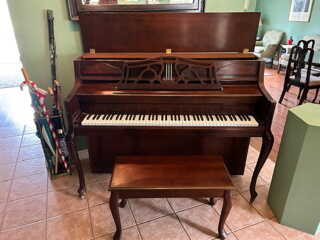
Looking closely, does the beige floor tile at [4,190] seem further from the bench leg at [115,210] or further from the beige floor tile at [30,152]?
the bench leg at [115,210]

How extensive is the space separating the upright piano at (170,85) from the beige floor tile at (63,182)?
0.74ft

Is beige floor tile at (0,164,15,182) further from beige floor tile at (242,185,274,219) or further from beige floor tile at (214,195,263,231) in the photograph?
beige floor tile at (242,185,274,219)

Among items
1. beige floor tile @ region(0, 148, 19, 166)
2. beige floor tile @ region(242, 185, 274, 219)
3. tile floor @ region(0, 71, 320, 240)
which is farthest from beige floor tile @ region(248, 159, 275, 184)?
beige floor tile @ region(0, 148, 19, 166)

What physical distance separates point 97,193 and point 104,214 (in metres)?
0.26

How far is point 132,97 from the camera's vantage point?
5.03 ft

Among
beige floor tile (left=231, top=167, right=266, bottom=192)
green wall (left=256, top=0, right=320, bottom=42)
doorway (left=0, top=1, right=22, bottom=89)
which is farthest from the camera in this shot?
doorway (left=0, top=1, right=22, bottom=89)

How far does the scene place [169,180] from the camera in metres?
1.31

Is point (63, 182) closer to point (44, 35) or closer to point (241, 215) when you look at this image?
point (44, 35)

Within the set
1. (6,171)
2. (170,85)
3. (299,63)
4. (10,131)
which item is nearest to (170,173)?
(170,85)

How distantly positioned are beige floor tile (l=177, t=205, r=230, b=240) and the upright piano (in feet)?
1.26

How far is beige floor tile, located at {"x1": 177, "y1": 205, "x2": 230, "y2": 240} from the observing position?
1538 mm

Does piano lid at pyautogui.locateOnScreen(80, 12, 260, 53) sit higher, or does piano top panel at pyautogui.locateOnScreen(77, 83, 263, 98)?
piano lid at pyautogui.locateOnScreen(80, 12, 260, 53)

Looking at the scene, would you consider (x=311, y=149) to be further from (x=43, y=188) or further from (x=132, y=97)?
(x=43, y=188)

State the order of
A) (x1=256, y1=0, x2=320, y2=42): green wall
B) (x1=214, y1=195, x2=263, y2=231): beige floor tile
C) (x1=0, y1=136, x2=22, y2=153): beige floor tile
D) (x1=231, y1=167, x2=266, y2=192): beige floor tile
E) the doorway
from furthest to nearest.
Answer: the doorway
(x1=256, y1=0, x2=320, y2=42): green wall
(x1=0, y1=136, x2=22, y2=153): beige floor tile
(x1=231, y1=167, x2=266, y2=192): beige floor tile
(x1=214, y1=195, x2=263, y2=231): beige floor tile
